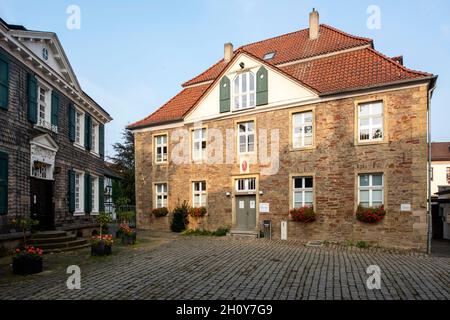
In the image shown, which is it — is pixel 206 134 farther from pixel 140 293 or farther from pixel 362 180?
pixel 140 293

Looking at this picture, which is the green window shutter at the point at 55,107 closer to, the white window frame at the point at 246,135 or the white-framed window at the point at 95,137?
the white-framed window at the point at 95,137

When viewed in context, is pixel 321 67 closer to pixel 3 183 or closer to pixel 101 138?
pixel 101 138

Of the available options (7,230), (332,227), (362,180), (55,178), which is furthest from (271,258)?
(55,178)

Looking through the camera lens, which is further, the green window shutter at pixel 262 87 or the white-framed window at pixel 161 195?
the white-framed window at pixel 161 195

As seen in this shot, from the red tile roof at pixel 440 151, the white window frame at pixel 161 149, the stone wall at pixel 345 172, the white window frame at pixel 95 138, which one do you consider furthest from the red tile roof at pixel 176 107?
the red tile roof at pixel 440 151

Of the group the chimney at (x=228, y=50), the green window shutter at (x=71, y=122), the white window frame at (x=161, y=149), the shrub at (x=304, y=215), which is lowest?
the shrub at (x=304, y=215)

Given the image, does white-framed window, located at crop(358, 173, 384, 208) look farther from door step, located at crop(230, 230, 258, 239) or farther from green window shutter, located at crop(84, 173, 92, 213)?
green window shutter, located at crop(84, 173, 92, 213)

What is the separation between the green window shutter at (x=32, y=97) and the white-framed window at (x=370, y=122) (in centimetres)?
1272

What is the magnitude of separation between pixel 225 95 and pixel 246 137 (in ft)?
8.33

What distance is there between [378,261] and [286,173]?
610 centimetres

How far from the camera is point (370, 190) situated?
45.8 feet

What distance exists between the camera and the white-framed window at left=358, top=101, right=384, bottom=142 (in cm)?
1406

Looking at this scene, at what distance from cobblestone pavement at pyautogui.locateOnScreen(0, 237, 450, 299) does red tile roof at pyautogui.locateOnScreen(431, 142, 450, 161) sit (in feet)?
120

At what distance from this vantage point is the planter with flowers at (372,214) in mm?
13424
